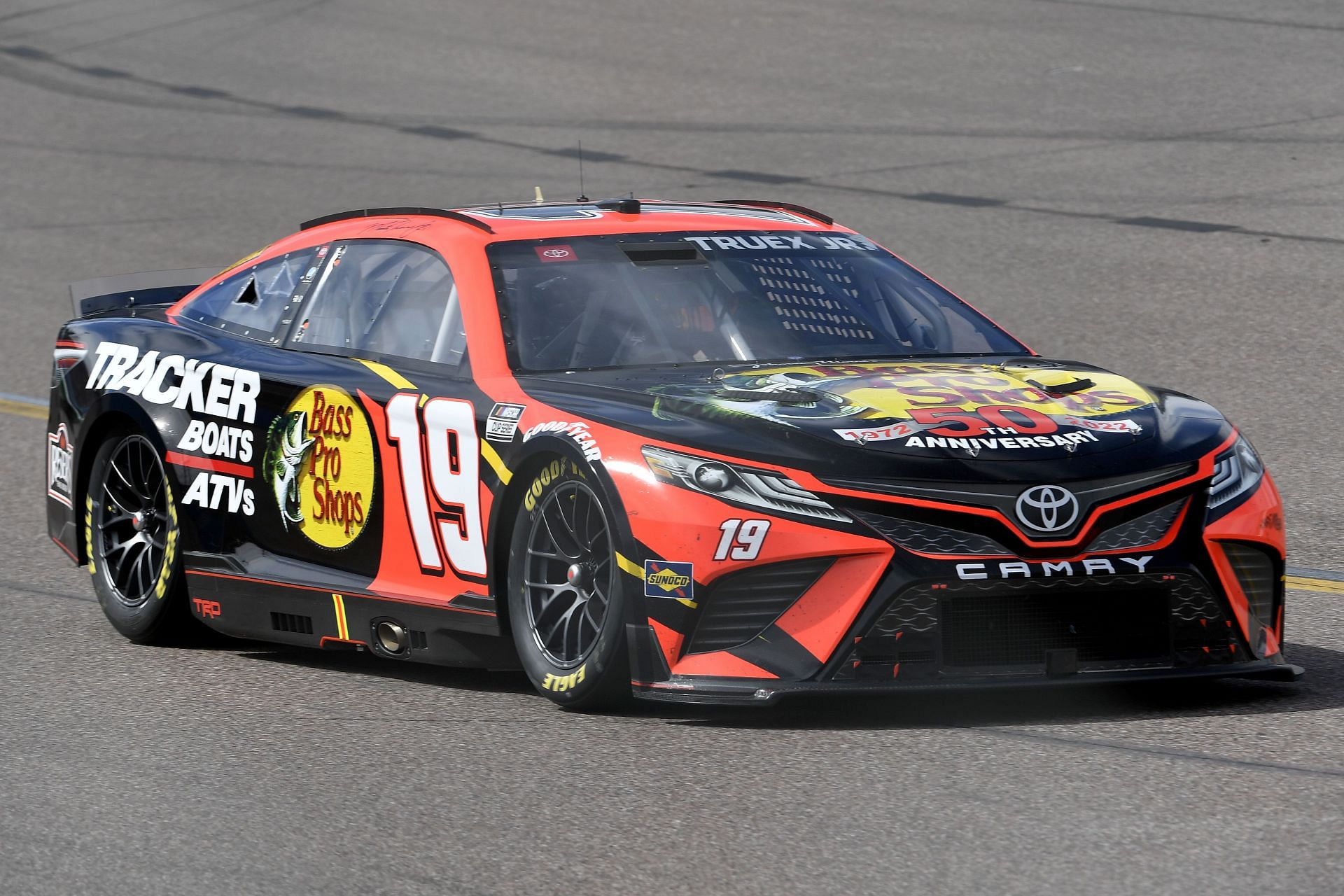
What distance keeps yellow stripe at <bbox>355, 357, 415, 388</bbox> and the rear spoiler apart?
5.79 feet

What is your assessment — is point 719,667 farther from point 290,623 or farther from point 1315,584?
point 1315,584

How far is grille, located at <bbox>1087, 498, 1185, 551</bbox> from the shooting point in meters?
5.36

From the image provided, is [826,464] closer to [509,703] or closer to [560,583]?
[560,583]

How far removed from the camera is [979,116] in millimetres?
18953

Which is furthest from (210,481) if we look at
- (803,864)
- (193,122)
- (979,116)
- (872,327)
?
(193,122)

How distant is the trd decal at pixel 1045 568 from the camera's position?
525 centimetres

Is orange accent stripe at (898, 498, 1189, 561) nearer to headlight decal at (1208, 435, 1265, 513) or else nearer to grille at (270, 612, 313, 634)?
headlight decal at (1208, 435, 1265, 513)

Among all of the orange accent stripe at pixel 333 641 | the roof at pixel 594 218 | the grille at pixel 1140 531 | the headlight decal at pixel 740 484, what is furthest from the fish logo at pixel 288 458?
the grille at pixel 1140 531

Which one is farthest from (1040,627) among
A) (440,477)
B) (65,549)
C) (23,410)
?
(23,410)

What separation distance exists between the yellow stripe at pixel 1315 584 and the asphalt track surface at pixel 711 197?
0.11 feet

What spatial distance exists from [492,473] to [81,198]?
43.0 feet

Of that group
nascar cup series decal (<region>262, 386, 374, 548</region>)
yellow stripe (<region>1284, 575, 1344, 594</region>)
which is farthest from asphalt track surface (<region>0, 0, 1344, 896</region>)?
nascar cup series decal (<region>262, 386, 374, 548</region>)

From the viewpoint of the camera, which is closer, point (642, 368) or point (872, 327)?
point (642, 368)

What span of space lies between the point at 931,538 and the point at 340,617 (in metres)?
2.07
